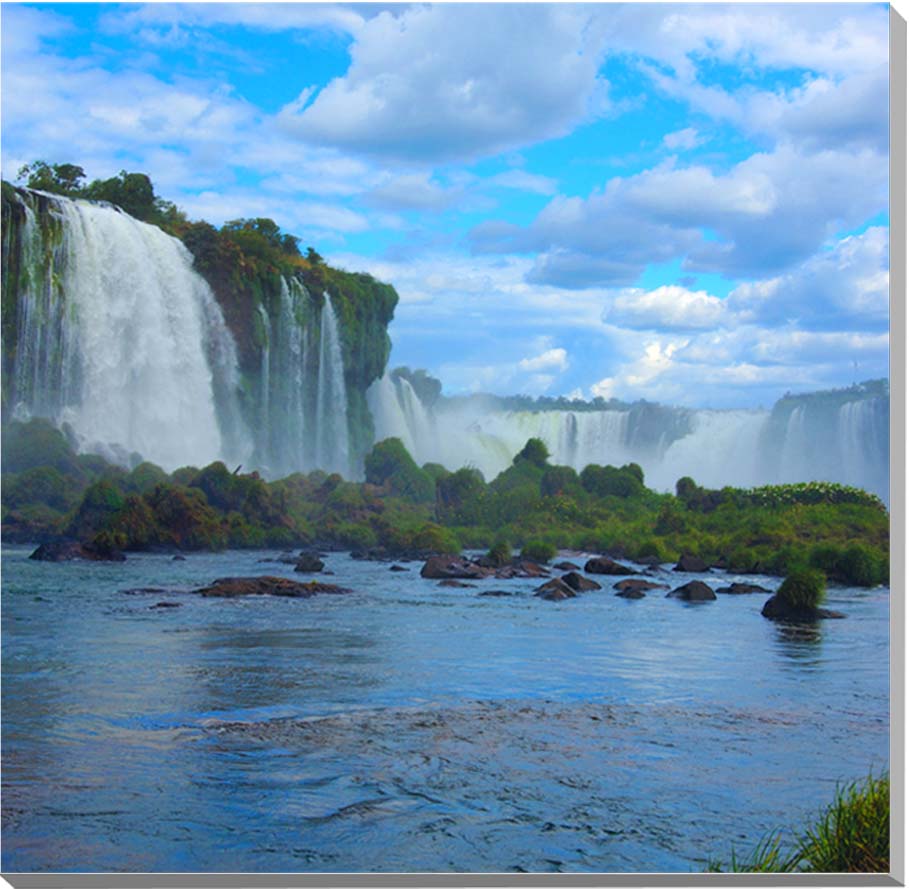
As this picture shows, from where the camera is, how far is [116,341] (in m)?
15.2

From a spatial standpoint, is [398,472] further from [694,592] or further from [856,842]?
[856,842]

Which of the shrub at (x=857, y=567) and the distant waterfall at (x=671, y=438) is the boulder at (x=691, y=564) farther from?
the shrub at (x=857, y=567)

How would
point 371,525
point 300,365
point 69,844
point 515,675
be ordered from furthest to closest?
point 300,365, point 371,525, point 515,675, point 69,844

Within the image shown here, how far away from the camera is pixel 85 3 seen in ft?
18.9

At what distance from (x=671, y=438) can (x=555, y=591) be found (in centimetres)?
187

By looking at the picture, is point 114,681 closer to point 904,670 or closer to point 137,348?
point 904,670

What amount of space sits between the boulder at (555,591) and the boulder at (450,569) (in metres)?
1.16

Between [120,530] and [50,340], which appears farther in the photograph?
[50,340]

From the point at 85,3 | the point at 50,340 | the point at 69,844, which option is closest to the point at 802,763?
the point at 69,844

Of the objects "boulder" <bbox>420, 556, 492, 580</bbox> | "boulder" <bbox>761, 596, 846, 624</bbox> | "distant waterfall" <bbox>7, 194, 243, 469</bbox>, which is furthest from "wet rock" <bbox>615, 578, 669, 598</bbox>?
"distant waterfall" <bbox>7, 194, 243, 469</bbox>

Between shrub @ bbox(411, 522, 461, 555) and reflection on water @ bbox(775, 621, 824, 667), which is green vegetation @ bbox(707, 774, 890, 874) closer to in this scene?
reflection on water @ bbox(775, 621, 824, 667)

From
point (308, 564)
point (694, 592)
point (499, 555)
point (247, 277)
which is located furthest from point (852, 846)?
point (247, 277)

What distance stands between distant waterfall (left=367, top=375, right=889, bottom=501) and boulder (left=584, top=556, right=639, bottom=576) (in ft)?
2.97

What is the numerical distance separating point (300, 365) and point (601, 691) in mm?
13193
